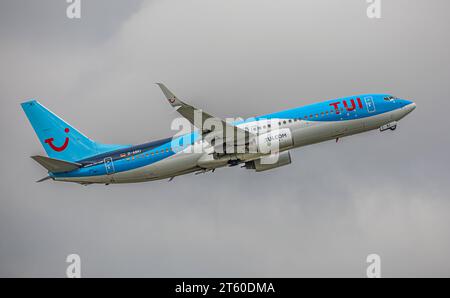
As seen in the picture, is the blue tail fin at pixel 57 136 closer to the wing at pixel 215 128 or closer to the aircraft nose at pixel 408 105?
the wing at pixel 215 128

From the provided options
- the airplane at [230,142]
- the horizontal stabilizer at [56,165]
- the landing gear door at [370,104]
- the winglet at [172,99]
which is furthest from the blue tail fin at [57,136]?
the landing gear door at [370,104]

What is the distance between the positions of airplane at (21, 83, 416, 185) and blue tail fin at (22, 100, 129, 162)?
85cm

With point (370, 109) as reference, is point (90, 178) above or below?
below

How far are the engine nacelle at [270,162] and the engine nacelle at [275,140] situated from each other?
10.3ft

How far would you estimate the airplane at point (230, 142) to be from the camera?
259ft

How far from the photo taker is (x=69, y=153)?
83.3 m

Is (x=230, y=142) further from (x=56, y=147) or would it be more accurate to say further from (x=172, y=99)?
(x=56, y=147)

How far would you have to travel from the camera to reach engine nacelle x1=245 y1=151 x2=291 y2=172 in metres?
83.3

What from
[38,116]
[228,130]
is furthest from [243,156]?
[38,116]

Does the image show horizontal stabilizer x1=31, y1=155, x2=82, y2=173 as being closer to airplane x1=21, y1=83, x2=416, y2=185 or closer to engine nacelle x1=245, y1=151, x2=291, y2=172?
airplane x1=21, y1=83, x2=416, y2=185

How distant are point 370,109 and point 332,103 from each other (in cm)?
398

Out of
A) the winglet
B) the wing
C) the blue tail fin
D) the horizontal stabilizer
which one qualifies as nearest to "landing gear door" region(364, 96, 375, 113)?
the wing

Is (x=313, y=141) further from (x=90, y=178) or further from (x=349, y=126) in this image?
(x=90, y=178)

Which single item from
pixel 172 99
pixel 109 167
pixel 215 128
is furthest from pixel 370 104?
pixel 109 167
